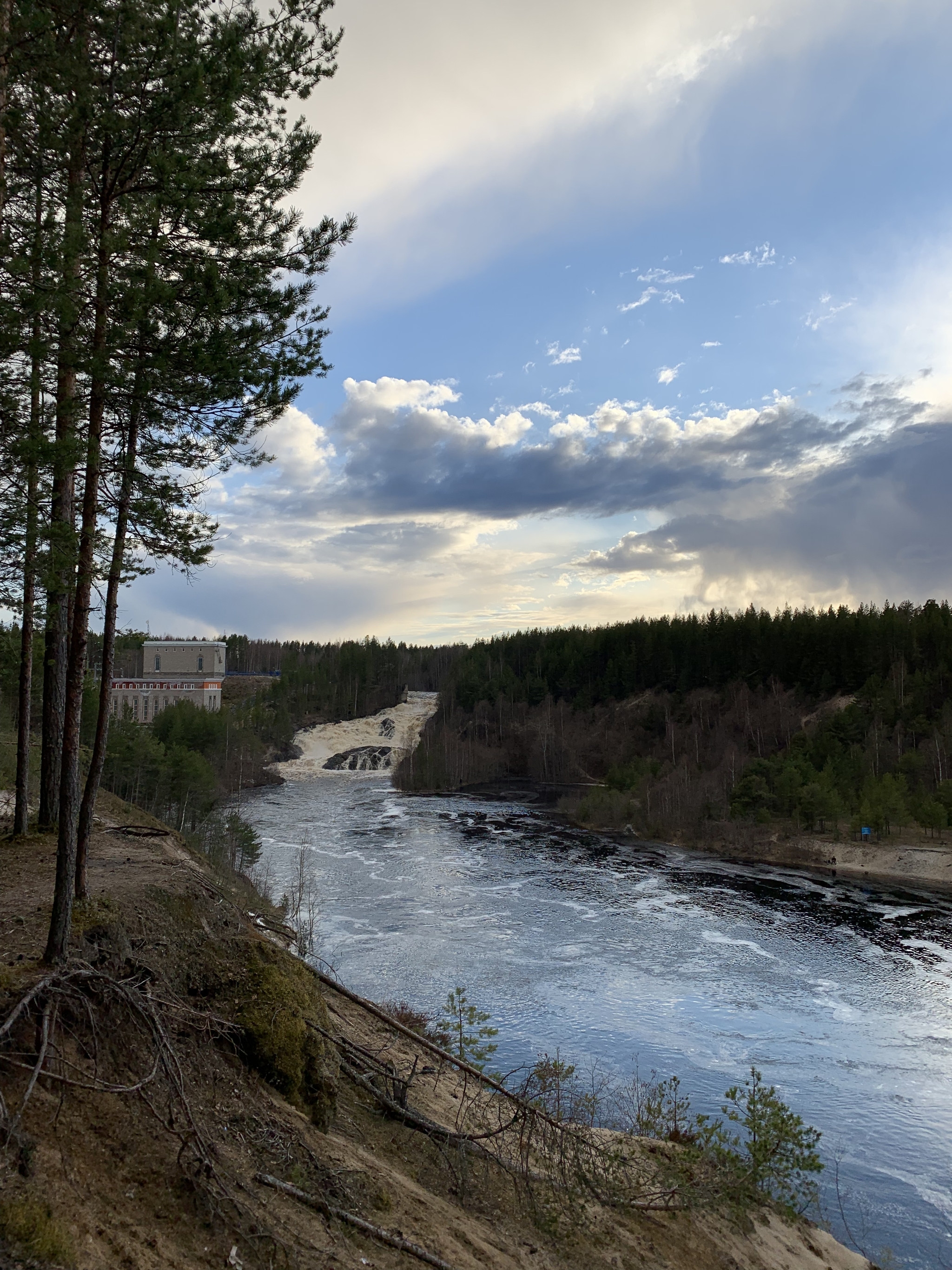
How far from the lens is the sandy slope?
341ft

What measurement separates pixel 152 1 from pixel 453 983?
24.4 meters

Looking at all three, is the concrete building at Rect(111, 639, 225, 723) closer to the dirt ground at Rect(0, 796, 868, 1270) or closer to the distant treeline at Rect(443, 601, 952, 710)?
the distant treeline at Rect(443, 601, 952, 710)

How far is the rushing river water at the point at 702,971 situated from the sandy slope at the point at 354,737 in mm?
50701

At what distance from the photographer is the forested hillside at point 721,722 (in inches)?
2331

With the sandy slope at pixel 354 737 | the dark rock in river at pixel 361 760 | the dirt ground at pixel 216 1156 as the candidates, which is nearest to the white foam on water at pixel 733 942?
the dirt ground at pixel 216 1156

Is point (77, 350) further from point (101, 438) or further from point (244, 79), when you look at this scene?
point (244, 79)

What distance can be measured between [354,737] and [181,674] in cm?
2638

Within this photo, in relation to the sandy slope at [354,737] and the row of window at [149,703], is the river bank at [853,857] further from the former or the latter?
the row of window at [149,703]

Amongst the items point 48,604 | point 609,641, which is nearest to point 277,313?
point 48,604

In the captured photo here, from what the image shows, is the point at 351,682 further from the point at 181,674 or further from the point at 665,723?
the point at 665,723

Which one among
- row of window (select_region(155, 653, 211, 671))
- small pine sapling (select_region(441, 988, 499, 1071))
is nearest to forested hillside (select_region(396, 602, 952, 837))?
row of window (select_region(155, 653, 211, 671))

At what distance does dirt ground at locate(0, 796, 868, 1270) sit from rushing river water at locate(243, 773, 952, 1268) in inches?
268

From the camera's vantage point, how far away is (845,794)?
59.4 metres

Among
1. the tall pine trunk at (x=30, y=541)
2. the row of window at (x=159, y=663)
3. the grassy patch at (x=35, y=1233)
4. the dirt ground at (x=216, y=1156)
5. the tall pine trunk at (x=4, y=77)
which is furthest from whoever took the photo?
the row of window at (x=159, y=663)
